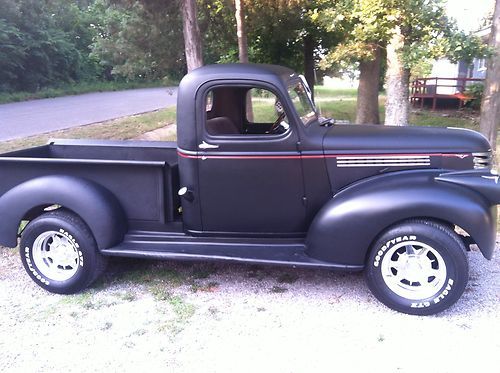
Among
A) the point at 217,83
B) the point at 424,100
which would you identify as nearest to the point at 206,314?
the point at 217,83

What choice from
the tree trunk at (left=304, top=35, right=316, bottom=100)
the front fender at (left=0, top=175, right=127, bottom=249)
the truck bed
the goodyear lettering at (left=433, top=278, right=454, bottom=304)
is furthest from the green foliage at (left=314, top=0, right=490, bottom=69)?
the tree trunk at (left=304, top=35, right=316, bottom=100)

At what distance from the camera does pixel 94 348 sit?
11.0 ft

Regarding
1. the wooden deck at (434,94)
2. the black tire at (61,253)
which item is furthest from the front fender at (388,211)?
the wooden deck at (434,94)

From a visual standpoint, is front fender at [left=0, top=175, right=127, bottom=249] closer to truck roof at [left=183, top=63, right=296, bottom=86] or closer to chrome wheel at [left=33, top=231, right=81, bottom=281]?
chrome wheel at [left=33, top=231, right=81, bottom=281]

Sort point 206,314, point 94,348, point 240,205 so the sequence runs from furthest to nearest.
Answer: point 240,205 < point 206,314 < point 94,348

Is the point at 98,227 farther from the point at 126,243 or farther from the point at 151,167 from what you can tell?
the point at 151,167

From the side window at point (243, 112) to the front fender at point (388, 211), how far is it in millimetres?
787

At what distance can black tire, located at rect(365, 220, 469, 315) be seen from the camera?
3500 millimetres

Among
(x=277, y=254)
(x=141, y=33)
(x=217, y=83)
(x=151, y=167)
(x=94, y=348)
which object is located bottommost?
(x=94, y=348)

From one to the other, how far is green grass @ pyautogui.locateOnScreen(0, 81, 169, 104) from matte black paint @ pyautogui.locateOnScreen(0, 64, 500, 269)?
17022mm

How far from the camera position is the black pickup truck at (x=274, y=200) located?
11.7ft

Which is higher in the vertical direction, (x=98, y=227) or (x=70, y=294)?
(x=98, y=227)

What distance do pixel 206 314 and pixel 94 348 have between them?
33.0 inches

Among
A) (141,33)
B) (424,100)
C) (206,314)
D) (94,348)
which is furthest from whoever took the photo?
(424,100)
